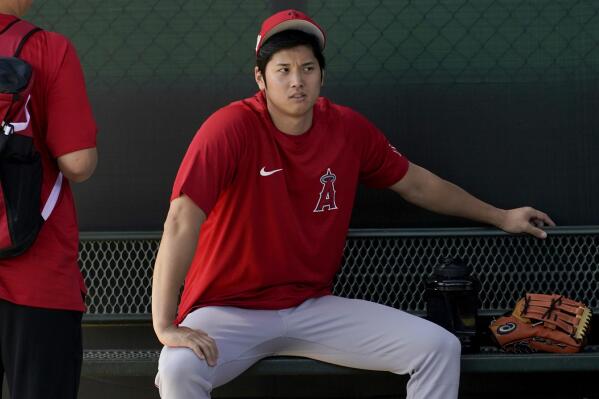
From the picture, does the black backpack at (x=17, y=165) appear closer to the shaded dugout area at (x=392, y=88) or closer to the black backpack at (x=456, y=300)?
the shaded dugout area at (x=392, y=88)

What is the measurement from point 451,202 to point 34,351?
1701 mm

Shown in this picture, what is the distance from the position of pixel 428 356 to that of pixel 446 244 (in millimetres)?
733

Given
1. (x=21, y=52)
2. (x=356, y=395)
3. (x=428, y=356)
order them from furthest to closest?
(x=356, y=395) → (x=428, y=356) → (x=21, y=52)

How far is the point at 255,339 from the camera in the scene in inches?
130

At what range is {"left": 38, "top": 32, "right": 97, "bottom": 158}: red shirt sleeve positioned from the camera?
278 cm

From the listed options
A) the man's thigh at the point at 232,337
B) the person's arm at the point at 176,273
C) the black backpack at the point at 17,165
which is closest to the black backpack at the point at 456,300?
the man's thigh at the point at 232,337

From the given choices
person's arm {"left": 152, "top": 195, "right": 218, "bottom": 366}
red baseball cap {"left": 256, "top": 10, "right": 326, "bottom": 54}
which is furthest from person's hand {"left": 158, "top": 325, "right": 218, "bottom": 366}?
red baseball cap {"left": 256, "top": 10, "right": 326, "bottom": 54}

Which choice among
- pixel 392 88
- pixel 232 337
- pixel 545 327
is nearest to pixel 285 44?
pixel 392 88

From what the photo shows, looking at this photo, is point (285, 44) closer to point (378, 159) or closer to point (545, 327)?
point (378, 159)

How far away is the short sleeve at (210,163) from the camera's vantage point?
125 inches

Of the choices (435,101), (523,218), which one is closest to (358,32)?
(435,101)

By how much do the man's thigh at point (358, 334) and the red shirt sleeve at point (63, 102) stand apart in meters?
1.01

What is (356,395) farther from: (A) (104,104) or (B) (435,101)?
(A) (104,104)

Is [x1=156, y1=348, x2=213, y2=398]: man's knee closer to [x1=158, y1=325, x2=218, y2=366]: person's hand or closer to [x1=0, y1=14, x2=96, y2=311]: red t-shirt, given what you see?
[x1=158, y1=325, x2=218, y2=366]: person's hand
